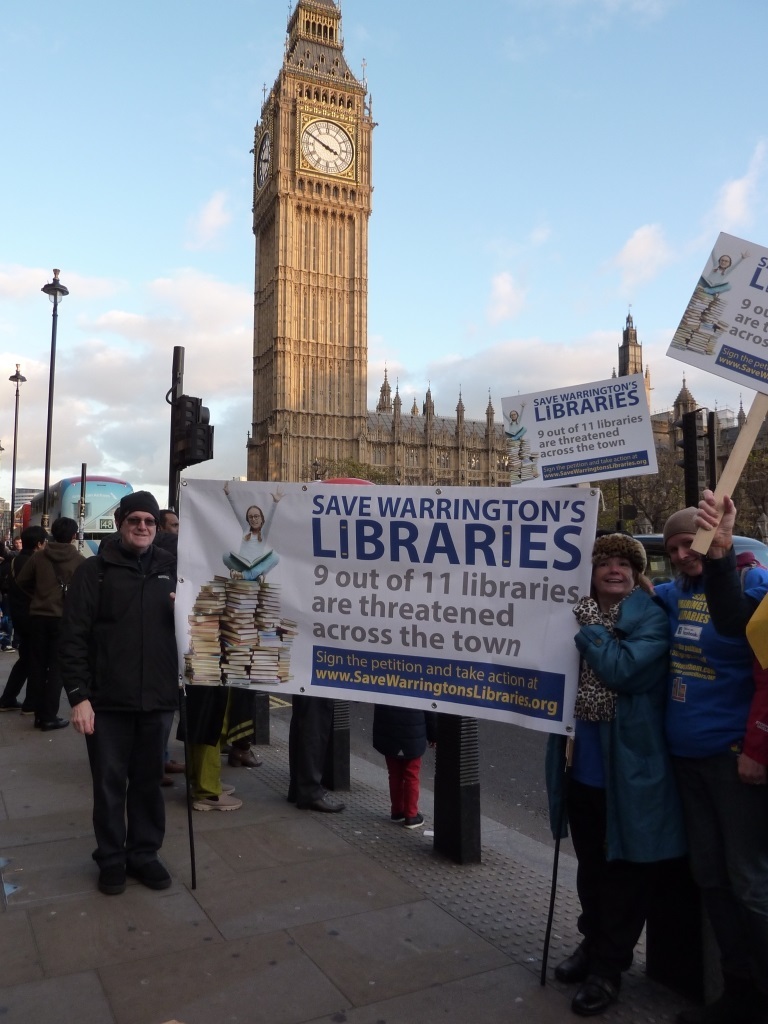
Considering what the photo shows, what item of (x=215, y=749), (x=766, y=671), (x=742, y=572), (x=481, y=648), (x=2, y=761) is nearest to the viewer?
(x=766, y=671)

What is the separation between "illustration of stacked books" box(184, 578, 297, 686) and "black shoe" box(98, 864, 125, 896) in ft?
3.31

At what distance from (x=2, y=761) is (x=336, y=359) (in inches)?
3057

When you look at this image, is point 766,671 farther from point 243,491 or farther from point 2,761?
point 2,761

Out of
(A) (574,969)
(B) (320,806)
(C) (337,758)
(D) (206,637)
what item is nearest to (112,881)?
(D) (206,637)

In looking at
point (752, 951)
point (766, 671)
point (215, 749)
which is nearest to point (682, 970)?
point (752, 951)

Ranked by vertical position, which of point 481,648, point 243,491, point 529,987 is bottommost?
point 529,987

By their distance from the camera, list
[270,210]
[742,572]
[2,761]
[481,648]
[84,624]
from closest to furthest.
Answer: [742,572] → [481,648] → [84,624] → [2,761] → [270,210]

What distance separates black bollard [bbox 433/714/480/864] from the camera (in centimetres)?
454

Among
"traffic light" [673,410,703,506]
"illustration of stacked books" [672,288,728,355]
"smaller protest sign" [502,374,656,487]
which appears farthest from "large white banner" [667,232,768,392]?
"traffic light" [673,410,703,506]

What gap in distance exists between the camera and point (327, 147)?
3189 inches

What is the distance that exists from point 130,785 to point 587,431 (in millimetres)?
4822

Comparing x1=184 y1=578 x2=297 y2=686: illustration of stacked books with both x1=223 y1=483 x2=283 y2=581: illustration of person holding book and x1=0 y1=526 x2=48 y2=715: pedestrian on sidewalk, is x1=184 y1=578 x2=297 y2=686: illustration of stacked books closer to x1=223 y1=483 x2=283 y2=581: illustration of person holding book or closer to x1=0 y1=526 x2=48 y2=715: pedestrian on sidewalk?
x1=223 y1=483 x2=283 y2=581: illustration of person holding book

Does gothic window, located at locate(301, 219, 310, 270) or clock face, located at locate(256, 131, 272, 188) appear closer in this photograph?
gothic window, located at locate(301, 219, 310, 270)

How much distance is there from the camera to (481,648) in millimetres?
3723
